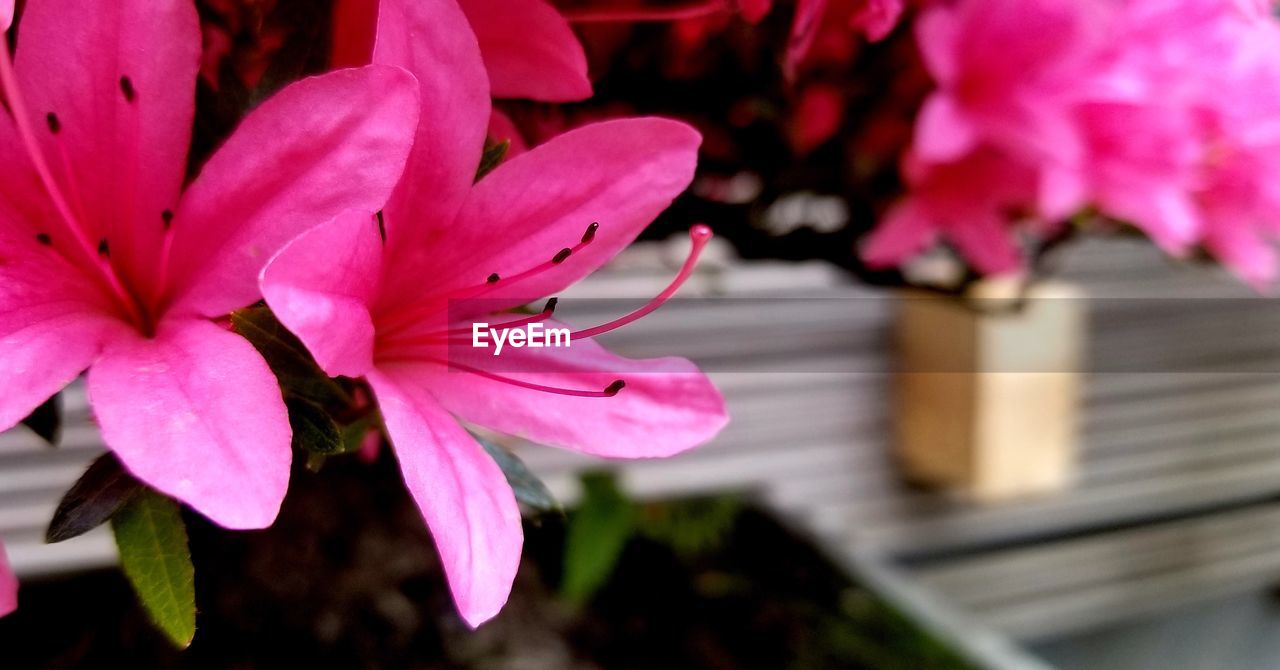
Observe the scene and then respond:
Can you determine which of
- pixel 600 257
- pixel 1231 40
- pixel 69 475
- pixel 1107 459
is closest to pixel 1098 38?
pixel 1231 40

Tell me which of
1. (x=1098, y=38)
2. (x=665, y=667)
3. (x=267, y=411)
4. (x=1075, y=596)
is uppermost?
(x=1098, y=38)

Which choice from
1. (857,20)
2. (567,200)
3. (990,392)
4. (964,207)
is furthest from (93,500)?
(990,392)

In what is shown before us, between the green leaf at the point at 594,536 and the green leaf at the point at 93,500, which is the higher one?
the green leaf at the point at 93,500

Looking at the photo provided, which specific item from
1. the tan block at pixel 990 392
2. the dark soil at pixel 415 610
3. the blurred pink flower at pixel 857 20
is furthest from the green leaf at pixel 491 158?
the tan block at pixel 990 392

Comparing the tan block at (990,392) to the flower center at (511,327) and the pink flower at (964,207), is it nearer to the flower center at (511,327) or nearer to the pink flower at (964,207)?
the pink flower at (964,207)

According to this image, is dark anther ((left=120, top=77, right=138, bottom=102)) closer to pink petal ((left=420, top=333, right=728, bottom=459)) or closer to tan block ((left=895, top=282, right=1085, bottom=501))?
pink petal ((left=420, top=333, right=728, bottom=459))

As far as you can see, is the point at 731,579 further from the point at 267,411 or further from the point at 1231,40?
the point at 267,411
